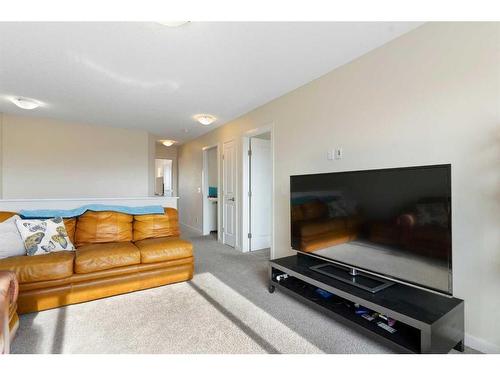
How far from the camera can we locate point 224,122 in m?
4.63

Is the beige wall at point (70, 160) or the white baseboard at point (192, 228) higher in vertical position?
the beige wall at point (70, 160)

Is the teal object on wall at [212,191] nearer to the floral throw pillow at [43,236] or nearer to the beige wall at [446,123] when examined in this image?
the floral throw pillow at [43,236]

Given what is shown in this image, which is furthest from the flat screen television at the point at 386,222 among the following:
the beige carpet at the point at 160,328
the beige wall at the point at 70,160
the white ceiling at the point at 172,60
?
the beige wall at the point at 70,160

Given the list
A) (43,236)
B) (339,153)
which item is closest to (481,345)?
(339,153)

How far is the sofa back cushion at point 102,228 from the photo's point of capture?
284cm

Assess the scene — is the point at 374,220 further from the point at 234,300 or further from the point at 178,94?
the point at 178,94

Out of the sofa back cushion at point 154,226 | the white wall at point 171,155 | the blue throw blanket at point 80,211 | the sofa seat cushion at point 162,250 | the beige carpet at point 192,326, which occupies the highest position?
the white wall at point 171,155

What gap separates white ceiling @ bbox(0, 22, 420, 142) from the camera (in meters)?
1.93

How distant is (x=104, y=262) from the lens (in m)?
2.39

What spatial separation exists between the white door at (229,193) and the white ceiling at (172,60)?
1024mm

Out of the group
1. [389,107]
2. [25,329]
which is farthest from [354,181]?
[25,329]

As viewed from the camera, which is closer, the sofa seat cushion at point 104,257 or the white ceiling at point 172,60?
the white ceiling at point 172,60

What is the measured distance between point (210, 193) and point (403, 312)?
187 inches

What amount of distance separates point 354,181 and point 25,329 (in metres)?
2.86
